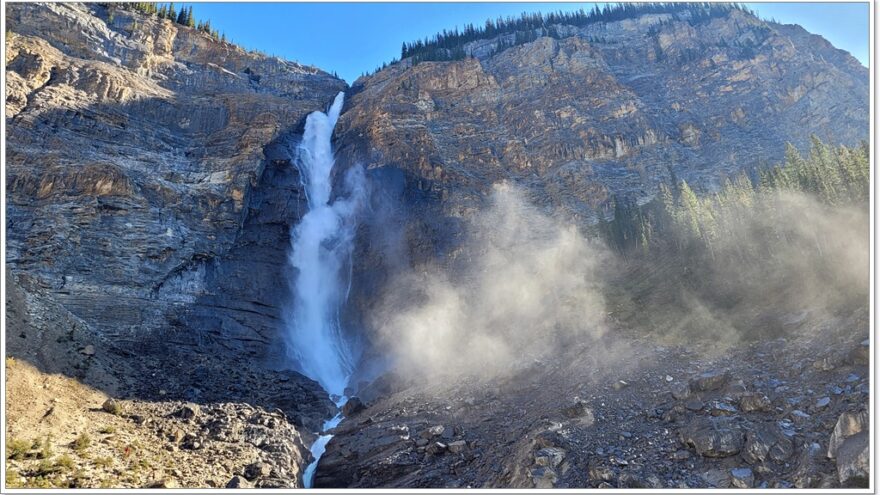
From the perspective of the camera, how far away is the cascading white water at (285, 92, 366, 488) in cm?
3875

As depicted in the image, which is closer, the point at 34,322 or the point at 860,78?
the point at 34,322

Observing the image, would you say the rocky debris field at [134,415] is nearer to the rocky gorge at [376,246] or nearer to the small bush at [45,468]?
the small bush at [45,468]

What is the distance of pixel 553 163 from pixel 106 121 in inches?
2024

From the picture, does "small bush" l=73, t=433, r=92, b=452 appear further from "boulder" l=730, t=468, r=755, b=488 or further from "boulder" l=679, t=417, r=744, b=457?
"boulder" l=730, t=468, r=755, b=488

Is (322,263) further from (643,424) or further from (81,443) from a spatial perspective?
(643,424)

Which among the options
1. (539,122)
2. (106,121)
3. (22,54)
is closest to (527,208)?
(539,122)

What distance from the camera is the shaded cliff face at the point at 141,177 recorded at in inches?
1441

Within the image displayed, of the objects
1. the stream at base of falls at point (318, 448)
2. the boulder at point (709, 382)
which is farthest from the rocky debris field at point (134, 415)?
the boulder at point (709, 382)

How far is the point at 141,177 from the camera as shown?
45062 mm

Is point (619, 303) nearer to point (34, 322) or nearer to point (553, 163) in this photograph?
point (553, 163)

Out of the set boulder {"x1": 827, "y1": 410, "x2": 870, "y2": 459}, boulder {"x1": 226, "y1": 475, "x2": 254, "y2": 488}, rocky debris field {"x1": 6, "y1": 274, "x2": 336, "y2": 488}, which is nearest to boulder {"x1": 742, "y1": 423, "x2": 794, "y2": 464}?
boulder {"x1": 827, "y1": 410, "x2": 870, "y2": 459}

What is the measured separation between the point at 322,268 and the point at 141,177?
18.9 metres

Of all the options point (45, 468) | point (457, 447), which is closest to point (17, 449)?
point (45, 468)

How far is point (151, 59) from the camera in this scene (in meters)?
63.8
